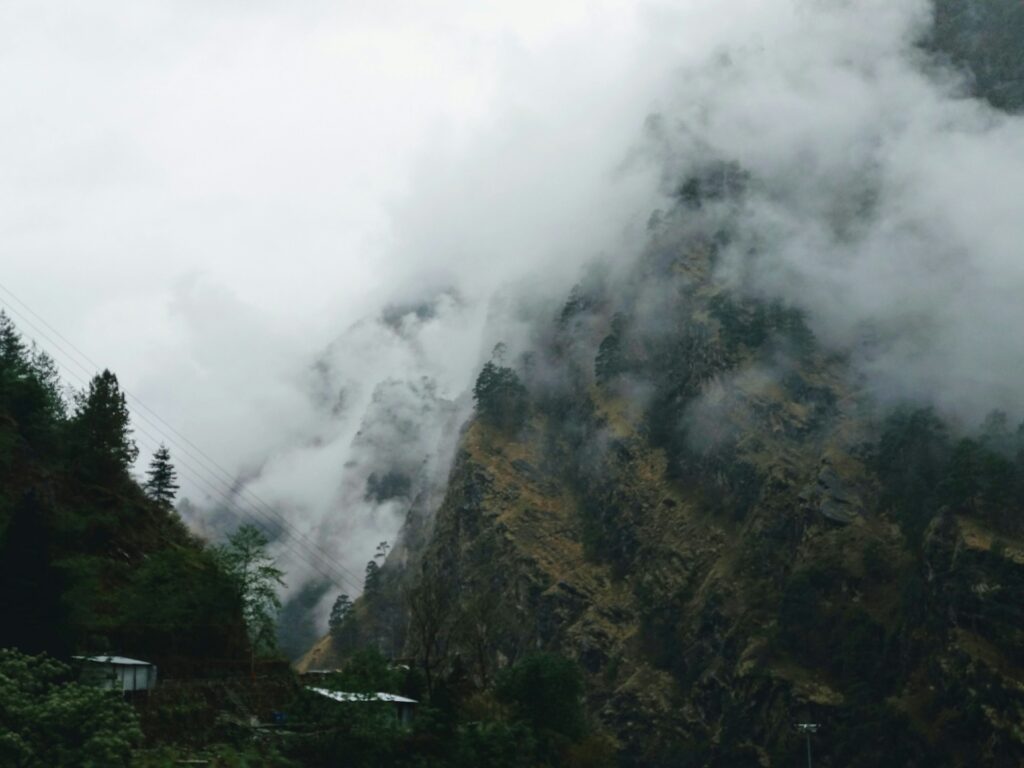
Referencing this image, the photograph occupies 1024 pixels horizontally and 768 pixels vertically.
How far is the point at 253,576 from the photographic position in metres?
76.7

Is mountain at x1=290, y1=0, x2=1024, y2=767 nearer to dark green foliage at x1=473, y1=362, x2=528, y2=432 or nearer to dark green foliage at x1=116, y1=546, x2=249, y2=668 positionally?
dark green foliage at x1=473, y1=362, x2=528, y2=432

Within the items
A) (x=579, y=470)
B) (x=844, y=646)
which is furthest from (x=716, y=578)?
(x=579, y=470)

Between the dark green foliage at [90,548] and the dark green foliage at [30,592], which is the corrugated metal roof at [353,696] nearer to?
the dark green foliage at [90,548]

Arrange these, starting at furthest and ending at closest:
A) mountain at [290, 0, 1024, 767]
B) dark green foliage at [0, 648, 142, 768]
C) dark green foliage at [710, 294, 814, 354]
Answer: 1. dark green foliage at [710, 294, 814, 354]
2. mountain at [290, 0, 1024, 767]
3. dark green foliage at [0, 648, 142, 768]

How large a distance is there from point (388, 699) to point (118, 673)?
2217cm

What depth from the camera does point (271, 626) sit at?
79.1 m

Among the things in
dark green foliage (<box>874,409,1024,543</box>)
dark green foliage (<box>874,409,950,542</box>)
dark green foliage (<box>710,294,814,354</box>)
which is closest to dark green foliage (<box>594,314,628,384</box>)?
dark green foliage (<box>710,294,814,354</box>)

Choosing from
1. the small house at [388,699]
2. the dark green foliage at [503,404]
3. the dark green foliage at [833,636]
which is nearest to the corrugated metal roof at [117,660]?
the small house at [388,699]

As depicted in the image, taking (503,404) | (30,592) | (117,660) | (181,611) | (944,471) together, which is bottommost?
(117,660)

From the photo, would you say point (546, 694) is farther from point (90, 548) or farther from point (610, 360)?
point (610, 360)

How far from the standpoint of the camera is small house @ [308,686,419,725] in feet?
220

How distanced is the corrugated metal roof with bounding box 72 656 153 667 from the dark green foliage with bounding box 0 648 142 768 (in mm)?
12824

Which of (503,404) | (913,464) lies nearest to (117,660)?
(913,464)

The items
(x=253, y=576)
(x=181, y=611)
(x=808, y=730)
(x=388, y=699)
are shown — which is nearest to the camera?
(x=181, y=611)
